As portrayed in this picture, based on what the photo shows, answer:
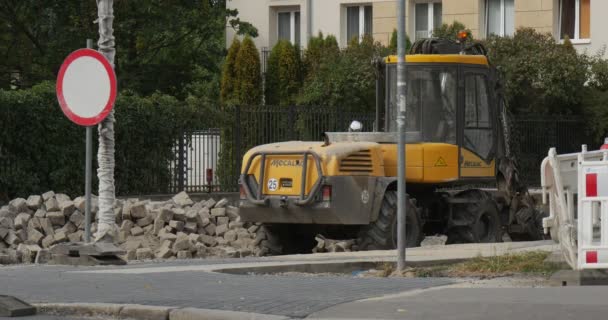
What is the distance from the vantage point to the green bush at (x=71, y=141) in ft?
92.4

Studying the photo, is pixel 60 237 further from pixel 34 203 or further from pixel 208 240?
pixel 208 240

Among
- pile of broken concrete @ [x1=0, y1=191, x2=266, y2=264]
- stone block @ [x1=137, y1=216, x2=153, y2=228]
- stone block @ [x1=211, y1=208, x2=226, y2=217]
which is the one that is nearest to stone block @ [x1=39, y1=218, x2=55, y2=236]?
pile of broken concrete @ [x1=0, y1=191, x2=266, y2=264]

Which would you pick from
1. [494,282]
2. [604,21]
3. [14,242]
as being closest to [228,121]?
[14,242]

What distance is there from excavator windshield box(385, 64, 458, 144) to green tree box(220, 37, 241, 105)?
2264 cm

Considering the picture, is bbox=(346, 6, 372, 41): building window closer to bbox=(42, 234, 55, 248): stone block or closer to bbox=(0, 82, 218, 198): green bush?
bbox=(0, 82, 218, 198): green bush

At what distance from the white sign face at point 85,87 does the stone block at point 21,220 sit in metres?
7.73

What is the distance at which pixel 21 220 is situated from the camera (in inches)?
960

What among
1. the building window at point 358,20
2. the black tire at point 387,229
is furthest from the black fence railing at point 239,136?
the building window at point 358,20

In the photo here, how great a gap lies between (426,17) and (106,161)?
97.2ft

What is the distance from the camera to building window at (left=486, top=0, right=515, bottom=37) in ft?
149

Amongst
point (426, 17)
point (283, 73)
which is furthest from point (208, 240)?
point (426, 17)

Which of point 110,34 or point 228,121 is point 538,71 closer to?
point 228,121

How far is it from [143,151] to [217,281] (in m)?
16.7

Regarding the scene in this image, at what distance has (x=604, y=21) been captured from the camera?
4359 centimetres
